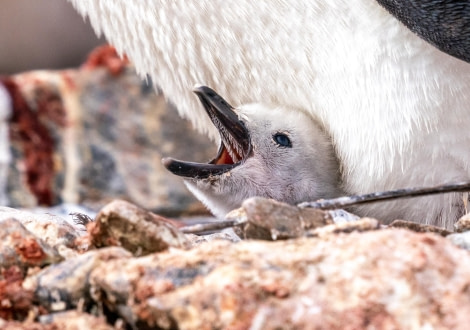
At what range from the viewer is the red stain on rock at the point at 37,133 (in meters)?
2.68

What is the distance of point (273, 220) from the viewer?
0.90 metres

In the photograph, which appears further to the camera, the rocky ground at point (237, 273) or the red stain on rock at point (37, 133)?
the red stain on rock at point (37, 133)

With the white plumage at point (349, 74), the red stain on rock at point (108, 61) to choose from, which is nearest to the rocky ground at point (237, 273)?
the white plumage at point (349, 74)

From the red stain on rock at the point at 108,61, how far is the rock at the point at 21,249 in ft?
6.79

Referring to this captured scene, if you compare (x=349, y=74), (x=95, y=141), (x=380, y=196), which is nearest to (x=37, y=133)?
(x=95, y=141)

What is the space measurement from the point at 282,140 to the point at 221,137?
0.33 feet

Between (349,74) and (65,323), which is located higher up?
(349,74)

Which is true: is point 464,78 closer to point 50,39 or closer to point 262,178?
point 262,178

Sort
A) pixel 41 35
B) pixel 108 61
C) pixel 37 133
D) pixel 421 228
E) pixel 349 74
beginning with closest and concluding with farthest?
pixel 421 228 < pixel 349 74 < pixel 37 133 < pixel 108 61 < pixel 41 35

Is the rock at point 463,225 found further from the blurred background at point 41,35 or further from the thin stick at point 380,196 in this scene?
the blurred background at point 41,35

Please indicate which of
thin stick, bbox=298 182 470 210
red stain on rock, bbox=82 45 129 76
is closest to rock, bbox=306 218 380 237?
thin stick, bbox=298 182 470 210

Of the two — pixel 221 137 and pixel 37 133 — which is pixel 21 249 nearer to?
pixel 221 137

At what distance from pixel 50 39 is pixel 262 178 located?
2.61 m

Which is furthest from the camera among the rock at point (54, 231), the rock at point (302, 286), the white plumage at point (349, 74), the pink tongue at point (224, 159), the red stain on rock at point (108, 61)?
the red stain on rock at point (108, 61)
